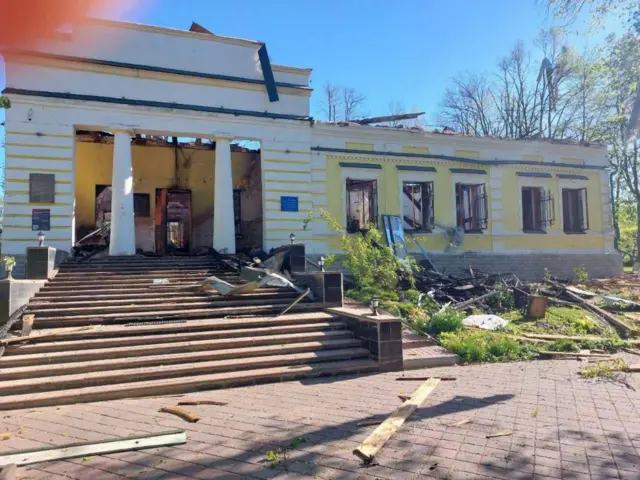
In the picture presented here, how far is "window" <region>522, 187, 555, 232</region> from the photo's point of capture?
18.1m

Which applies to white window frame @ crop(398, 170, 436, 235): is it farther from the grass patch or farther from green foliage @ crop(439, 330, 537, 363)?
green foliage @ crop(439, 330, 537, 363)

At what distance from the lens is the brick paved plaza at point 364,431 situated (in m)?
3.72

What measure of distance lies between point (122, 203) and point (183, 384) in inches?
325

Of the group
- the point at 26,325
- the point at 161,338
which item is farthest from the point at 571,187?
the point at 26,325

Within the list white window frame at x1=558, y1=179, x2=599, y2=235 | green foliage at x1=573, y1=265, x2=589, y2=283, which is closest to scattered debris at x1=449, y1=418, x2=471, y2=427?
green foliage at x1=573, y1=265, x2=589, y2=283

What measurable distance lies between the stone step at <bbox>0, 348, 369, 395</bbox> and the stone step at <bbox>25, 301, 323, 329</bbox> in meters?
1.68

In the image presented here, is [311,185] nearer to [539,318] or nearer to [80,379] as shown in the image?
[539,318]

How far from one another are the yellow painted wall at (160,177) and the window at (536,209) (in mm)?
10399

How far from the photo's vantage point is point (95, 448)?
164 inches

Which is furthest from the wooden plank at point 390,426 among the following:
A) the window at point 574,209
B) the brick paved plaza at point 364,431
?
the window at point 574,209

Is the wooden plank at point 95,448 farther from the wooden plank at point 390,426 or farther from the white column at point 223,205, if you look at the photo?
the white column at point 223,205

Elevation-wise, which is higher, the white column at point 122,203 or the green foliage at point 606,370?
the white column at point 122,203

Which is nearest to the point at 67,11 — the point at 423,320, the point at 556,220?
the point at 423,320

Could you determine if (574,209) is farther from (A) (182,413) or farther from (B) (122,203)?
(A) (182,413)
